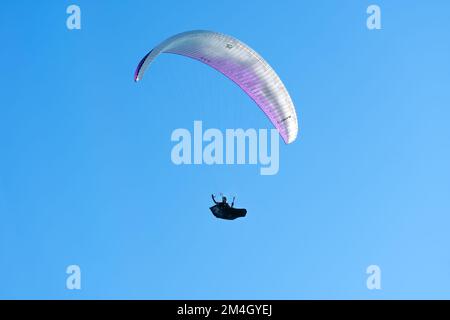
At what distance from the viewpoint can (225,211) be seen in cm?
3275

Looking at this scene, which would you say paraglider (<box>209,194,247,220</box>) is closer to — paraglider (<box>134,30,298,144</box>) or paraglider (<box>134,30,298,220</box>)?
paraglider (<box>134,30,298,220</box>)

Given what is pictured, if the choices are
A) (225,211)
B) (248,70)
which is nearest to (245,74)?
(248,70)

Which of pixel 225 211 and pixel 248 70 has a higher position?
pixel 248 70

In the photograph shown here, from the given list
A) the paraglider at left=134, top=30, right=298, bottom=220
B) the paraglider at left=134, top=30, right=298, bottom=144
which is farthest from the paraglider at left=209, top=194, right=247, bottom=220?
the paraglider at left=134, top=30, right=298, bottom=144

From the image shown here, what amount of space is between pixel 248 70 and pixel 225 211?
3717 millimetres

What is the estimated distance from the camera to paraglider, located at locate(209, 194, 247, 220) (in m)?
32.6

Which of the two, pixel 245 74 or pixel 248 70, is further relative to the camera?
pixel 245 74

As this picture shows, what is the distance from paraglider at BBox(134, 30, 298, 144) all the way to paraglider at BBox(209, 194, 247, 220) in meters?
2.31

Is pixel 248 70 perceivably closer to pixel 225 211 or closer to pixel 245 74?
pixel 245 74

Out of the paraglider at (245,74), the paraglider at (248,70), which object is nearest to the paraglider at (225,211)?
the paraglider at (245,74)
